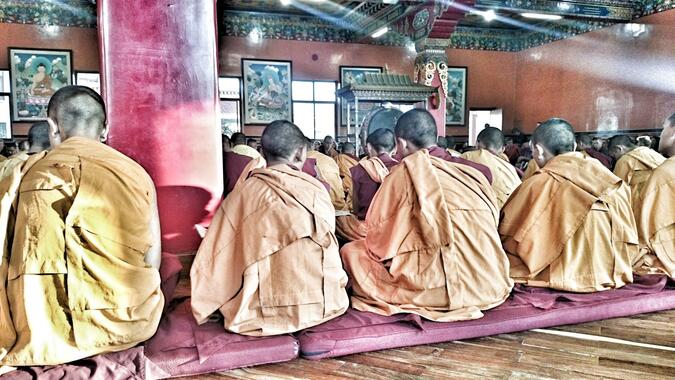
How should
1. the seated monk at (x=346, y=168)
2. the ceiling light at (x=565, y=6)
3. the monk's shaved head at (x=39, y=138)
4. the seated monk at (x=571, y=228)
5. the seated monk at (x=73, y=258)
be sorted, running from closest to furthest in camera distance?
the seated monk at (x=73, y=258) → the seated monk at (x=571, y=228) → the monk's shaved head at (x=39, y=138) → the seated monk at (x=346, y=168) → the ceiling light at (x=565, y=6)

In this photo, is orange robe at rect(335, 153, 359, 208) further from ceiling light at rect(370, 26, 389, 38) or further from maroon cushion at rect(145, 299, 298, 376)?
ceiling light at rect(370, 26, 389, 38)

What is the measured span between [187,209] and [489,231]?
6.85ft

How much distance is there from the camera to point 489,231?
2.78 meters

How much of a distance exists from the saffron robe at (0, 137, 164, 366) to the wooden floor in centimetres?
50

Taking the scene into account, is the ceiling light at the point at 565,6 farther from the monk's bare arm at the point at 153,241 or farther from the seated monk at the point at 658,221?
the monk's bare arm at the point at 153,241

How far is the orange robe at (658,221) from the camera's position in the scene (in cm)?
328

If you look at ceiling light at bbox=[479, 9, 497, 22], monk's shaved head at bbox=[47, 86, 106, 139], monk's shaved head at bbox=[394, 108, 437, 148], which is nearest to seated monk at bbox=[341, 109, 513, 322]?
monk's shaved head at bbox=[394, 108, 437, 148]

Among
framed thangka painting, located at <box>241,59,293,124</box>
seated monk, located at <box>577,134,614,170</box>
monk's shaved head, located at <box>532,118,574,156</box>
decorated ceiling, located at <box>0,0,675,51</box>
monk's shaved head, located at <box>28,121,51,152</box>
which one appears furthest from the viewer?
framed thangka painting, located at <box>241,59,293,124</box>

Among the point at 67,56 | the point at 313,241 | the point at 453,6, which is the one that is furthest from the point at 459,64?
the point at 313,241

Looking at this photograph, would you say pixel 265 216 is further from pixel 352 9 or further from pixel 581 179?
pixel 352 9

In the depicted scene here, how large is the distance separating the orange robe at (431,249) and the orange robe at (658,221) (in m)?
1.20

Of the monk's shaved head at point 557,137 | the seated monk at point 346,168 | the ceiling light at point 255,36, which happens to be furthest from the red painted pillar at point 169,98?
the ceiling light at point 255,36

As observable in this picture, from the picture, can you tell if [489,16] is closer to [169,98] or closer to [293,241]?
[169,98]

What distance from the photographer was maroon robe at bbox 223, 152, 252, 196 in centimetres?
456
